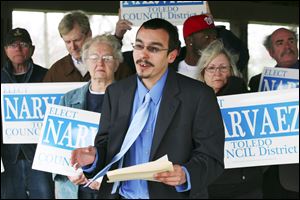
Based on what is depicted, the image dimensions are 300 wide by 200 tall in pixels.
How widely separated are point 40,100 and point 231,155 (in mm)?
1480

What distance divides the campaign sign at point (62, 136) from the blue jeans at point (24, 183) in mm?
571

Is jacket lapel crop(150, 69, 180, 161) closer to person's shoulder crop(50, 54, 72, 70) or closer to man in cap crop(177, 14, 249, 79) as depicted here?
man in cap crop(177, 14, 249, 79)

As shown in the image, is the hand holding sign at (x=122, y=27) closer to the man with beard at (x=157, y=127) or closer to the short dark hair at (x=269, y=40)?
the short dark hair at (x=269, y=40)

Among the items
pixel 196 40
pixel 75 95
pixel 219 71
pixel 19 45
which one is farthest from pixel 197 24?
pixel 19 45

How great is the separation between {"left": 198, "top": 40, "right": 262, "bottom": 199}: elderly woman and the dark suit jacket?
1265 mm

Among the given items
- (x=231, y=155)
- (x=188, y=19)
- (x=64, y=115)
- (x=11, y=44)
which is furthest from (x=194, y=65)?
(x=11, y=44)

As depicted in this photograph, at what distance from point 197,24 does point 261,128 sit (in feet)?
3.01

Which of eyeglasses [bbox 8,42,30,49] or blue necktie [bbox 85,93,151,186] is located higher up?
eyeglasses [bbox 8,42,30,49]

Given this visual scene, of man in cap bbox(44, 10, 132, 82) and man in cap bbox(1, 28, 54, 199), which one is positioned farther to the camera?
man in cap bbox(1, 28, 54, 199)

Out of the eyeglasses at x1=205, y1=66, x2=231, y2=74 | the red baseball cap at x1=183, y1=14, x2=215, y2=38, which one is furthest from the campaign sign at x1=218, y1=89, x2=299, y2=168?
the red baseball cap at x1=183, y1=14, x2=215, y2=38

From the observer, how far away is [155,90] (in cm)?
304

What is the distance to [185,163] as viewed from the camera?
2898mm

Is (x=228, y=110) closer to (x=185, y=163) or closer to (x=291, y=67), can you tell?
(x=291, y=67)

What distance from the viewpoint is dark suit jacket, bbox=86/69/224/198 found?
9.47 ft
